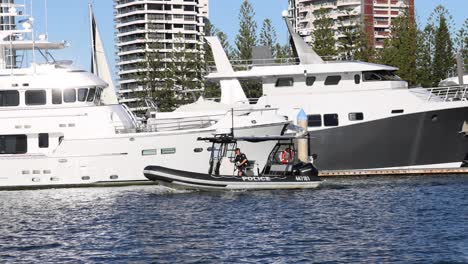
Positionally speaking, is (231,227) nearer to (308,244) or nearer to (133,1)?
(308,244)

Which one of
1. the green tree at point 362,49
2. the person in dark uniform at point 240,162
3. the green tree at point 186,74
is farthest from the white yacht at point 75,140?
the green tree at point 362,49

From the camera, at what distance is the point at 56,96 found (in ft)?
161

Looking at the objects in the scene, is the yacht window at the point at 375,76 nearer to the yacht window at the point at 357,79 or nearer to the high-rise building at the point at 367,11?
the yacht window at the point at 357,79

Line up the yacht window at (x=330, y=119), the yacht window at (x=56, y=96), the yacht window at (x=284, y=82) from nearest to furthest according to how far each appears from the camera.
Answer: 1. the yacht window at (x=56, y=96)
2. the yacht window at (x=330, y=119)
3. the yacht window at (x=284, y=82)

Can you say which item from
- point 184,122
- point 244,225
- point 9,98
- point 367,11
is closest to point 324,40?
point 184,122

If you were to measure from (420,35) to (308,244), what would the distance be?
6529 centimetres

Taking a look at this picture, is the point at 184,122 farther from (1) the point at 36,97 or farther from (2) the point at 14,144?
(2) the point at 14,144

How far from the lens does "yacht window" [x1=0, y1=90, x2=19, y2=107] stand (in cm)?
4869

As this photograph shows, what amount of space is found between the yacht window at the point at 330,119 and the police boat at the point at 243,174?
188 inches

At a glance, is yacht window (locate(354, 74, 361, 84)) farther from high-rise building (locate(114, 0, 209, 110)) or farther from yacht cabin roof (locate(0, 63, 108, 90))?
high-rise building (locate(114, 0, 209, 110))

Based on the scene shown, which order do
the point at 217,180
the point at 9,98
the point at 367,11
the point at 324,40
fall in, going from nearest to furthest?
1. the point at 217,180
2. the point at 9,98
3. the point at 324,40
4. the point at 367,11

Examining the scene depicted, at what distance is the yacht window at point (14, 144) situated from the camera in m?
48.4

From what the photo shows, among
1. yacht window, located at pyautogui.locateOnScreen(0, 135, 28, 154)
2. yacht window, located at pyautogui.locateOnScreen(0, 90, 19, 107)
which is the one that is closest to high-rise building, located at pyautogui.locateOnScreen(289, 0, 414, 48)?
yacht window, located at pyautogui.locateOnScreen(0, 90, 19, 107)

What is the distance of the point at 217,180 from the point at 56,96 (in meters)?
10.5
